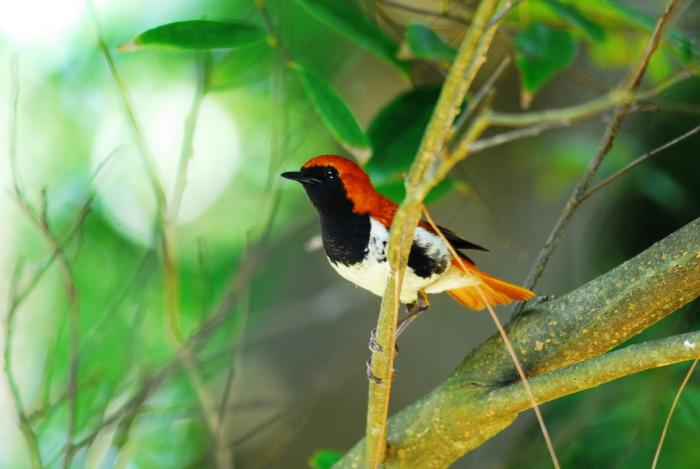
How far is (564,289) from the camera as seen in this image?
3.64 metres

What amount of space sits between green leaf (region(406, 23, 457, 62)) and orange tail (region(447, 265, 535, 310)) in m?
0.66

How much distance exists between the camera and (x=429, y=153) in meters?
1.21

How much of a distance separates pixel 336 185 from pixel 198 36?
0.63m

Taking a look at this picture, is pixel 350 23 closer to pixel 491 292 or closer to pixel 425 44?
pixel 425 44

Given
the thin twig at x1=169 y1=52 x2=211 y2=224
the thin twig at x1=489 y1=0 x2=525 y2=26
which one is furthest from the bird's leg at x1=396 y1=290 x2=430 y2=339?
the thin twig at x1=489 y1=0 x2=525 y2=26

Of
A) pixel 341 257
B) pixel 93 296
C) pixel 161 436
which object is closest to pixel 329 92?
pixel 341 257

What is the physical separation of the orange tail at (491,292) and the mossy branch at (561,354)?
10.0 inches

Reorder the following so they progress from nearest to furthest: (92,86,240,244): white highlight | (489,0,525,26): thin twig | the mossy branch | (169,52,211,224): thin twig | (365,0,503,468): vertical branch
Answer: (365,0,503,468): vertical branch < (489,0,525,26): thin twig < the mossy branch < (169,52,211,224): thin twig < (92,86,240,244): white highlight

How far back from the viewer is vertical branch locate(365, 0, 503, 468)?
3.80 ft

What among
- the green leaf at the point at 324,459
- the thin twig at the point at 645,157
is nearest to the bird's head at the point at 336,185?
the thin twig at the point at 645,157

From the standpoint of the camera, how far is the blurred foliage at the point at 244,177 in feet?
7.80

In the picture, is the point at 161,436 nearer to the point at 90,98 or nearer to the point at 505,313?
the point at 505,313

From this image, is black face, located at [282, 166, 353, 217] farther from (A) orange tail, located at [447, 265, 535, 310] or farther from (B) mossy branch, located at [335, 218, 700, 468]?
(B) mossy branch, located at [335, 218, 700, 468]

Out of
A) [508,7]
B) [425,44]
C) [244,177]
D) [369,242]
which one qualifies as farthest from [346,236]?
[244,177]
